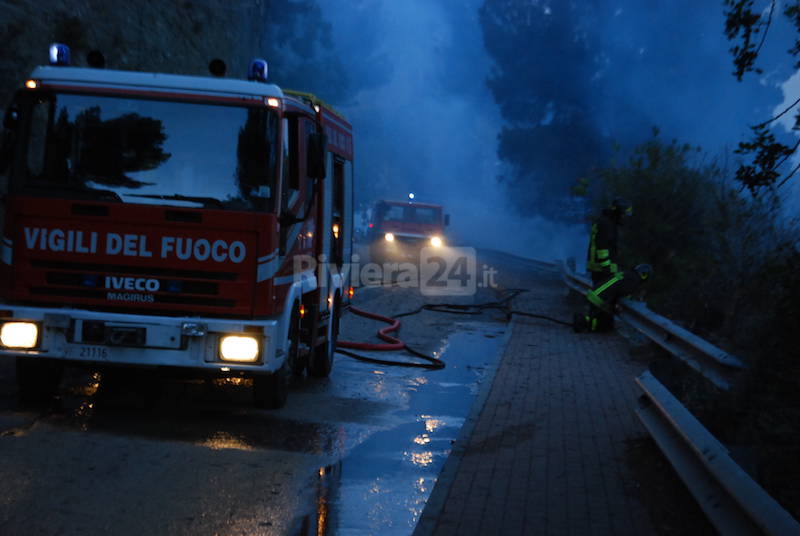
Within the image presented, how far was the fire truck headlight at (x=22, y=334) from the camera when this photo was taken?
21.8ft

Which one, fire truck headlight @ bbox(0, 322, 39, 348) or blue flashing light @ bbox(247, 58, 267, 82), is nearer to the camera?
fire truck headlight @ bbox(0, 322, 39, 348)

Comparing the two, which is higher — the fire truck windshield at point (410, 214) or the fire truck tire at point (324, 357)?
the fire truck windshield at point (410, 214)

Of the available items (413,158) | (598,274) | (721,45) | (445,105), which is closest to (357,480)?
(598,274)

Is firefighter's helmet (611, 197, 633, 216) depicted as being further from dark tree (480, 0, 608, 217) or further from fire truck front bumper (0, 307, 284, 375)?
dark tree (480, 0, 608, 217)

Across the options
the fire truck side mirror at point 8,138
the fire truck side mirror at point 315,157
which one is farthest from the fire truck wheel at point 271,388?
the fire truck side mirror at point 8,138

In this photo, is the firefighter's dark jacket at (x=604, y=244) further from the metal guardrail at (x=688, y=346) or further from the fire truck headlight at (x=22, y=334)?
the fire truck headlight at (x=22, y=334)

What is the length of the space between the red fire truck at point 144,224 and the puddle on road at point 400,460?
1182 mm

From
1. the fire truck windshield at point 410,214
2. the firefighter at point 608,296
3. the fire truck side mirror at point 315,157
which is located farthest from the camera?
the fire truck windshield at point 410,214

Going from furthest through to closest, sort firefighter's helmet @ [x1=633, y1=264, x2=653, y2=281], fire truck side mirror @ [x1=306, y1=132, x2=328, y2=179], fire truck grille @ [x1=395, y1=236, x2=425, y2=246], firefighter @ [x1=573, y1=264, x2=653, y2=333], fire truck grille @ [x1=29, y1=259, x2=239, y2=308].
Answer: fire truck grille @ [x1=395, y1=236, x2=425, y2=246], firefighter @ [x1=573, y1=264, x2=653, y2=333], firefighter's helmet @ [x1=633, y1=264, x2=653, y2=281], fire truck side mirror @ [x1=306, y1=132, x2=328, y2=179], fire truck grille @ [x1=29, y1=259, x2=239, y2=308]

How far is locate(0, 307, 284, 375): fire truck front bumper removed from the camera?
662 cm

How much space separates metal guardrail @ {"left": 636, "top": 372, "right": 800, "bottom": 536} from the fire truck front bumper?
9.76 ft

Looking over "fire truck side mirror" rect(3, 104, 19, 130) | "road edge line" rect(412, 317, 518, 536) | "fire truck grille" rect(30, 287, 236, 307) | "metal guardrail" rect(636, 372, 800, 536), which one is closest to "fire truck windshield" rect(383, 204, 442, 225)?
"road edge line" rect(412, 317, 518, 536)

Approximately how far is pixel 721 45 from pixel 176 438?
5054 centimetres

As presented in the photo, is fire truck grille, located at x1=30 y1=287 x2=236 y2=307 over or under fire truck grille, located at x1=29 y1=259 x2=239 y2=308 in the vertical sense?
under
